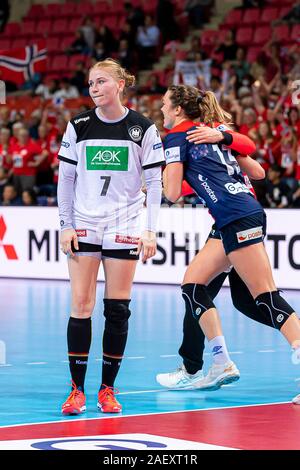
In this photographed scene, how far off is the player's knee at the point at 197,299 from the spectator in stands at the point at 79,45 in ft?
57.6

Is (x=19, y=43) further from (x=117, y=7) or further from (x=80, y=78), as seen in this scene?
(x=80, y=78)

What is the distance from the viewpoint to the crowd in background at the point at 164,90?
1727cm

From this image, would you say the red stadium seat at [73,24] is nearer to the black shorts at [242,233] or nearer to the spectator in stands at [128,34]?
the spectator in stands at [128,34]

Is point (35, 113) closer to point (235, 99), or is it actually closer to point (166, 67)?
point (166, 67)

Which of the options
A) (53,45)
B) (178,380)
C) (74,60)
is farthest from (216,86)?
(178,380)

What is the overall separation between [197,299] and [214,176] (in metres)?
0.87

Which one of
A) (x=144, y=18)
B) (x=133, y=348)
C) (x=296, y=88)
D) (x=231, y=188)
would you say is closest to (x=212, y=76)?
(x=296, y=88)

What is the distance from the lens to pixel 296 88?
17.7m

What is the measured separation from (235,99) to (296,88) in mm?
1577

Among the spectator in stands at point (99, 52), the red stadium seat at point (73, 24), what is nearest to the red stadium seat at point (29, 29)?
the red stadium seat at point (73, 24)

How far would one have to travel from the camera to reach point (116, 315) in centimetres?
709

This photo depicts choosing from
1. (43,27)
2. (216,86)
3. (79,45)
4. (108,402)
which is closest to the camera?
(108,402)

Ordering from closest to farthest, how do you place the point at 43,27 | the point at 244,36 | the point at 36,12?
1. the point at 244,36
2. the point at 43,27
3. the point at 36,12

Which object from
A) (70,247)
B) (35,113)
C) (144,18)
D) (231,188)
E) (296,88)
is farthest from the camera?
(144,18)
